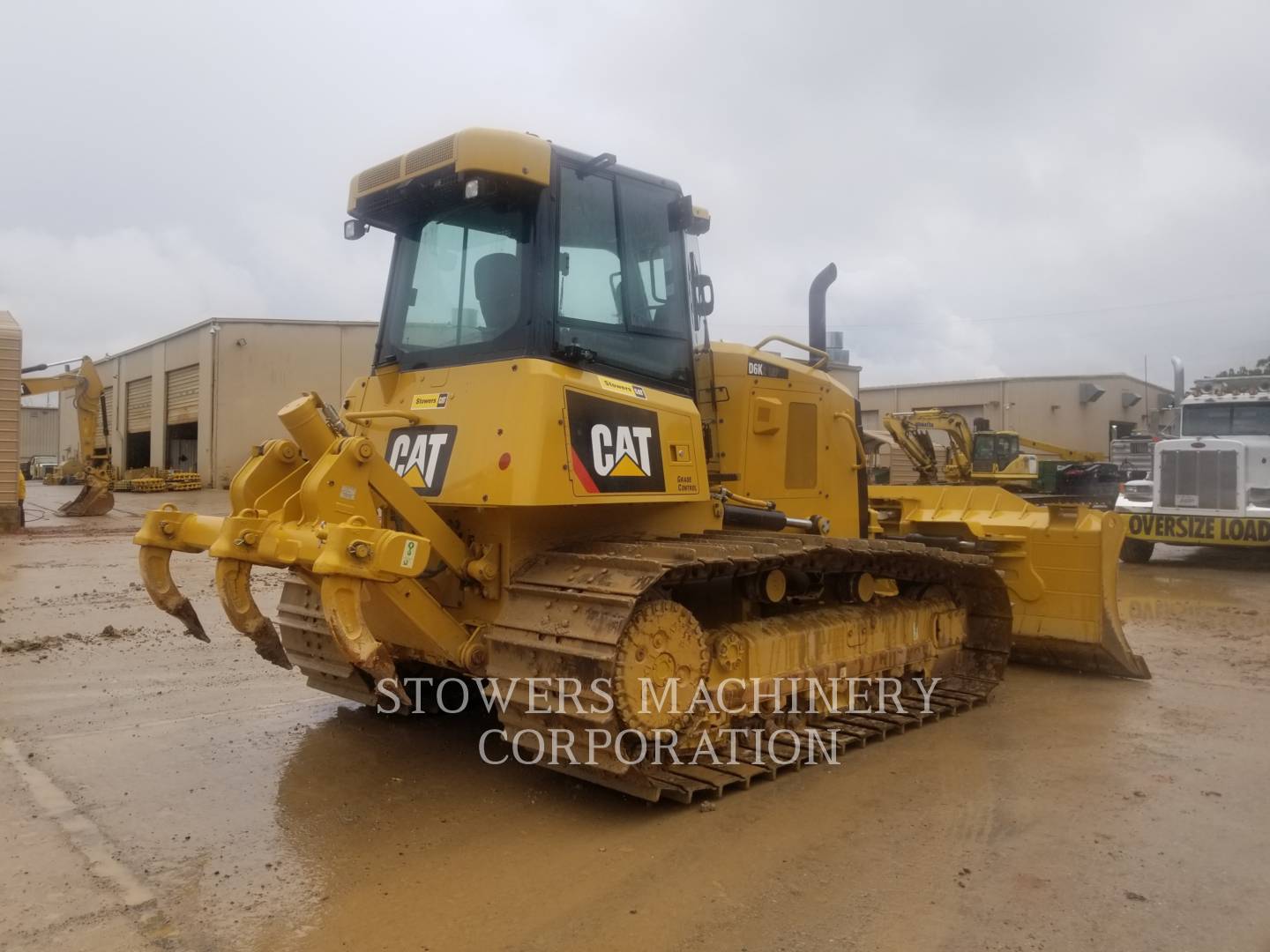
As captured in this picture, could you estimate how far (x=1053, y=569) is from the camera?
735 cm

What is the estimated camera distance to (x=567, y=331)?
4.76 m

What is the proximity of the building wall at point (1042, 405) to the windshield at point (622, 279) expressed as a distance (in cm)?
3747

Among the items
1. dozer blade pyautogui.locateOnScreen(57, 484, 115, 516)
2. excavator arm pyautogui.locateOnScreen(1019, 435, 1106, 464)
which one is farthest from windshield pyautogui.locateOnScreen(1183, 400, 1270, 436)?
dozer blade pyautogui.locateOnScreen(57, 484, 115, 516)

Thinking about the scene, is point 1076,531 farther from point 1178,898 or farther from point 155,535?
point 155,535

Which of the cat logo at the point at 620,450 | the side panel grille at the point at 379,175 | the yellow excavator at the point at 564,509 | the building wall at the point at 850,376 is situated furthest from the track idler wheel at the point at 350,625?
the building wall at the point at 850,376

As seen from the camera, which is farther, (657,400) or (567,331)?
(657,400)

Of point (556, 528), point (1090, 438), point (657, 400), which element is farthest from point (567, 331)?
point (1090, 438)

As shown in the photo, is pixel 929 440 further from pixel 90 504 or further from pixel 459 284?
pixel 459 284

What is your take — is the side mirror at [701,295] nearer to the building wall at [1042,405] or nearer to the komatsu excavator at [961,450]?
the komatsu excavator at [961,450]

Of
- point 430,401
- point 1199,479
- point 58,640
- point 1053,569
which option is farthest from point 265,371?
point 430,401

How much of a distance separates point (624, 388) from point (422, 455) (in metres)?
1.02

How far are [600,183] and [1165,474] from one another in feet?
41.1

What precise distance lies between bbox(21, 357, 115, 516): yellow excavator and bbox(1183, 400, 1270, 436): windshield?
22.0 metres

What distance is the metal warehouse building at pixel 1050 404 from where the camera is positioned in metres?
40.8
